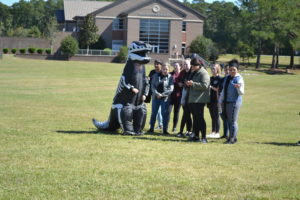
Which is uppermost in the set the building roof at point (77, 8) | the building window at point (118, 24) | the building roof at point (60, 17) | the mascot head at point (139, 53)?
the building roof at point (77, 8)

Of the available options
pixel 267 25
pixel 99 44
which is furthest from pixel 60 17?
pixel 267 25

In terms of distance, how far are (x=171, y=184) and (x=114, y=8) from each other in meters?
62.8

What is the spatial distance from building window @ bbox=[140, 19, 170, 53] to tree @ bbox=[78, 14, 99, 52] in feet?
22.4

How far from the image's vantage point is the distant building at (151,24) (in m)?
65.2

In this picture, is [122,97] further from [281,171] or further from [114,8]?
[114,8]

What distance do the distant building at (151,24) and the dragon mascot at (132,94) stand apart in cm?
5226

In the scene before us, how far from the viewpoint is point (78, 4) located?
78500 millimetres

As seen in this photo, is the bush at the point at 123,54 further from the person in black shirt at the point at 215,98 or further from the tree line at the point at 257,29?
the person in black shirt at the point at 215,98

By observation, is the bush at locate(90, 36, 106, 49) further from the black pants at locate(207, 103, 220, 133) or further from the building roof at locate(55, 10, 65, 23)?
the black pants at locate(207, 103, 220, 133)

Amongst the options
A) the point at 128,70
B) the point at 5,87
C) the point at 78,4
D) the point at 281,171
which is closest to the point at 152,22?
the point at 78,4

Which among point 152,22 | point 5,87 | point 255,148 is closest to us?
point 255,148

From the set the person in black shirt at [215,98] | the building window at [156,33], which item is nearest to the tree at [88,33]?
the building window at [156,33]

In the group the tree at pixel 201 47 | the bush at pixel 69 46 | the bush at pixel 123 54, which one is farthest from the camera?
the tree at pixel 201 47

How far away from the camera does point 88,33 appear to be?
206 feet
